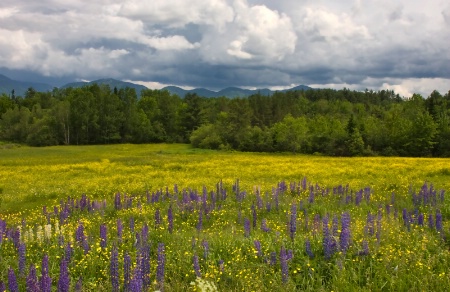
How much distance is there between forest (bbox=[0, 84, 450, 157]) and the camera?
64.4m

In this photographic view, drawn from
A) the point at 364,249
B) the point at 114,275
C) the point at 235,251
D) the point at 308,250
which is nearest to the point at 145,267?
the point at 114,275

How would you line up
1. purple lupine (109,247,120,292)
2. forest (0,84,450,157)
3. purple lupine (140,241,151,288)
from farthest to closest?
forest (0,84,450,157) → purple lupine (140,241,151,288) → purple lupine (109,247,120,292)

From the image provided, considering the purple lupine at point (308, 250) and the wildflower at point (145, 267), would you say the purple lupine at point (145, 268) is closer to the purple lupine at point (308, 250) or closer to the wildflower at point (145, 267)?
the wildflower at point (145, 267)

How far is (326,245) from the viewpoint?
8016 millimetres

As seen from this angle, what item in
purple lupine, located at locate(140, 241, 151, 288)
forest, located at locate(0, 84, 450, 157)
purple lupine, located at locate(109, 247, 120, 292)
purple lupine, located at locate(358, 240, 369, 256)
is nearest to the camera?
purple lupine, located at locate(109, 247, 120, 292)

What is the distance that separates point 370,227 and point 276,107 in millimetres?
93308

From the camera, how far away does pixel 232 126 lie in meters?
80.6

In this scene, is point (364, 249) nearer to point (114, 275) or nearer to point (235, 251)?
point (235, 251)

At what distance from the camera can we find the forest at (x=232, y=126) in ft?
211

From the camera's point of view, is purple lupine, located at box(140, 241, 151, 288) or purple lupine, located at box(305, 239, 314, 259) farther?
purple lupine, located at box(305, 239, 314, 259)

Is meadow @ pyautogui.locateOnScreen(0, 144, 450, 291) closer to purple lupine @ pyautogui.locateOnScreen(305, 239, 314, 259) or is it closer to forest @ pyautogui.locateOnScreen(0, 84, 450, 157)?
purple lupine @ pyautogui.locateOnScreen(305, 239, 314, 259)

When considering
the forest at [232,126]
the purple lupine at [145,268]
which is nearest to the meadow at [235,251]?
the purple lupine at [145,268]

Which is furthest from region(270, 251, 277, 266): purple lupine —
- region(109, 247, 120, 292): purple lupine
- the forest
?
the forest

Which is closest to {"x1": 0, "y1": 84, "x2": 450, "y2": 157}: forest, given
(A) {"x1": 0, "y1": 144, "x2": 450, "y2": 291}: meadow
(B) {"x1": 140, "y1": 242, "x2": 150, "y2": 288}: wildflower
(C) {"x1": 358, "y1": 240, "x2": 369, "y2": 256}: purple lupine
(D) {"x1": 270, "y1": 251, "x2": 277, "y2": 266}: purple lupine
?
(A) {"x1": 0, "y1": 144, "x2": 450, "y2": 291}: meadow
